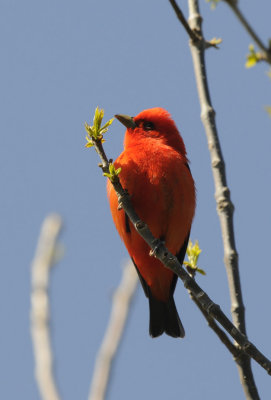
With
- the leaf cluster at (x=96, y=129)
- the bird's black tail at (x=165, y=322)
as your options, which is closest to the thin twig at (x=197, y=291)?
the leaf cluster at (x=96, y=129)

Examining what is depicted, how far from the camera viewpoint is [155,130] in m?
6.82

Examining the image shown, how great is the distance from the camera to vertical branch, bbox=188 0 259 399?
13.4 feet

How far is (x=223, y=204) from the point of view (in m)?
4.33

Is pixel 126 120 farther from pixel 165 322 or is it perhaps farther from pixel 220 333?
pixel 220 333

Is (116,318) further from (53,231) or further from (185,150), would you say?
(185,150)

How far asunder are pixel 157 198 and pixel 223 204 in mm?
1355

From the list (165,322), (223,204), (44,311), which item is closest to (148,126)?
(165,322)

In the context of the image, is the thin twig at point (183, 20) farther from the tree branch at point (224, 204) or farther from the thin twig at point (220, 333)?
the thin twig at point (220, 333)

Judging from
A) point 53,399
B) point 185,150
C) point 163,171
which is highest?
point 185,150

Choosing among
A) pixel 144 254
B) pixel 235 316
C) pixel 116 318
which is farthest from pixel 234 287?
pixel 144 254

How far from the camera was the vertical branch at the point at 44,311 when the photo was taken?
317 cm

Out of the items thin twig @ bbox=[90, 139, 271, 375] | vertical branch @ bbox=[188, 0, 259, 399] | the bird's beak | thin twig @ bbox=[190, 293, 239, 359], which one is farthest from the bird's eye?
thin twig @ bbox=[190, 293, 239, 359]

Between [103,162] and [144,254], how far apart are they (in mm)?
2241

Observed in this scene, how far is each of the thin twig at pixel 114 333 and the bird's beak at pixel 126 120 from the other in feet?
8.15
